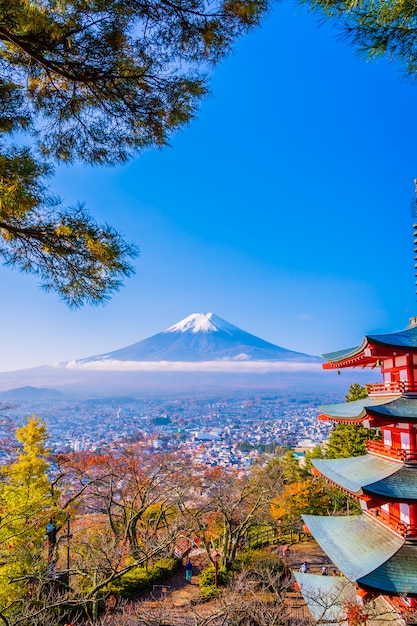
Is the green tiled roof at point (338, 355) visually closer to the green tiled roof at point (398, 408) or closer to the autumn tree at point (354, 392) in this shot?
the green tiled roof at point (398, 408)

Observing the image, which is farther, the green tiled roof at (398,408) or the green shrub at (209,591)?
the green shrub at (209,591)

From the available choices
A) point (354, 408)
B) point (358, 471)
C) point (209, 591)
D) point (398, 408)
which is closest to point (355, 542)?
point (358, 471)

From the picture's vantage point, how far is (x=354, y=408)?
7.05 m

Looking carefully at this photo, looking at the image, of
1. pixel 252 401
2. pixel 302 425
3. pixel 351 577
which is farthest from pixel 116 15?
pixel 252 401

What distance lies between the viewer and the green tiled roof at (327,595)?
5.92m

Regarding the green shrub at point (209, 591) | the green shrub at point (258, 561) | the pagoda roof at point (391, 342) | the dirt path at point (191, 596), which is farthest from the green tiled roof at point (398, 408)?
the green shrub at point (258, 561)

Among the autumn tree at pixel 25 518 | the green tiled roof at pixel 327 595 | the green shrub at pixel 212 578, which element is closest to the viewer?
the green tiled roof at pixel 327 595

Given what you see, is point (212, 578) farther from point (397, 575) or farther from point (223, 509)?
point (397, 575)

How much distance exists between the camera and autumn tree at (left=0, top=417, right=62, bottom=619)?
686 cm

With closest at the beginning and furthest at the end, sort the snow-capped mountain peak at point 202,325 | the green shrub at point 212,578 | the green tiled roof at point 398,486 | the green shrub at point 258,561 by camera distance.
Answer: the green tiled roof at point 398,486 < the green shrub at point 212,578 < the green shrub at point 258,561 < the snow-capped mountain peak at point 202,325

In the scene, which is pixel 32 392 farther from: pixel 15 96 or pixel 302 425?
pixel 15 96

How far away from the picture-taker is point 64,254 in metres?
3.51

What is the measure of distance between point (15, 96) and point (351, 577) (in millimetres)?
6378

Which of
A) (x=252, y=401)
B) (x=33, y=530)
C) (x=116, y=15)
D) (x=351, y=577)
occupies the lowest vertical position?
(x=252, y=401)
